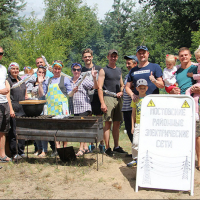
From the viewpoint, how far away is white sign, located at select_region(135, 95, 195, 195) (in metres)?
3.77

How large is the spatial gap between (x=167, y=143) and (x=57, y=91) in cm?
274

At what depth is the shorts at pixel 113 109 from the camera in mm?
5926

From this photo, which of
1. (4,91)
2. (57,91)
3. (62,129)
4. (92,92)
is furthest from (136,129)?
(4,91)

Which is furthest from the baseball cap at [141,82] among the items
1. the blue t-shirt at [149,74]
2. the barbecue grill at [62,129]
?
the barbecue grill at [62,129]

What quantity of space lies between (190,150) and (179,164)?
9.9 inches

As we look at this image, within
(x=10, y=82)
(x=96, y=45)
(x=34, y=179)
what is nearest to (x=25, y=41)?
(x=96, y=45)

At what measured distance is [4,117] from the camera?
17.8 ft

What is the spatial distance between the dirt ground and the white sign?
19 centimetres

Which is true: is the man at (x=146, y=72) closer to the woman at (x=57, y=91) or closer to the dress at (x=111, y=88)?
the dress at (x=111, y=88)

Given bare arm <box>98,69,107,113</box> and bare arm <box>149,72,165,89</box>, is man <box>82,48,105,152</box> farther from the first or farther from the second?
bare arm <box>149,72,165,89</box>

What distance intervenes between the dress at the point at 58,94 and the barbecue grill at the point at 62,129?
610 mm

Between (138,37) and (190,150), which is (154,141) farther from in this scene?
(138,37)

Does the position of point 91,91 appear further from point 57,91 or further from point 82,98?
point 57,91

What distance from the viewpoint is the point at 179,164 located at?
3.78 metres
